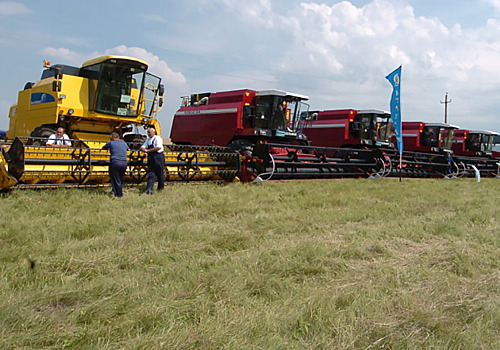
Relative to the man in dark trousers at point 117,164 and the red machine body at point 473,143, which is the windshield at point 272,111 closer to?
the man in dark trousers at point 117,164

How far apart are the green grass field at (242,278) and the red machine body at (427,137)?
47.4 ft

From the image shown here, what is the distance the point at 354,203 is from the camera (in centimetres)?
795

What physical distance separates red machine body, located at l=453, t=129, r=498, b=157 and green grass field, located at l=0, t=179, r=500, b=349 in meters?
18.1

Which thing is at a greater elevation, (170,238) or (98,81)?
(98,81)

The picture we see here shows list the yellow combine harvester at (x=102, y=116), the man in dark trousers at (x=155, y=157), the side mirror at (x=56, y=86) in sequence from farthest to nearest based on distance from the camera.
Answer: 1. the side mirror at (x=56, y=86)
2. the yellow combine harvester at (x=102, y=116)
3. the man in dark trousers at (x=155, y=157)

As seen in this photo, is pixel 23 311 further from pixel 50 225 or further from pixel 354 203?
pixel 354 203

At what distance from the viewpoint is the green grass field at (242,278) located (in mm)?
2523

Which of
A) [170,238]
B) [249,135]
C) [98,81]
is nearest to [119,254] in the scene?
[170,238]

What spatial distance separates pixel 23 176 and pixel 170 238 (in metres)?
4.19

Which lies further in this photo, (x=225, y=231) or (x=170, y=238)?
(x=225, y=231)

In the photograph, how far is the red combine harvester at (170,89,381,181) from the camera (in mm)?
12031

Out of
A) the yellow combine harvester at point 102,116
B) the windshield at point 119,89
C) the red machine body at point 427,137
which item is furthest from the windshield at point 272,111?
the red machine body at point 427,137

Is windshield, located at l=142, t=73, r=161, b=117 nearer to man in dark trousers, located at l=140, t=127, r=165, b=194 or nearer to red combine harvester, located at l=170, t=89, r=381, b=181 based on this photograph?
red combine harvester, located at l=170, t=89, r=381, b=181

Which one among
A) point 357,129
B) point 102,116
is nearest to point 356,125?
point 357,129
